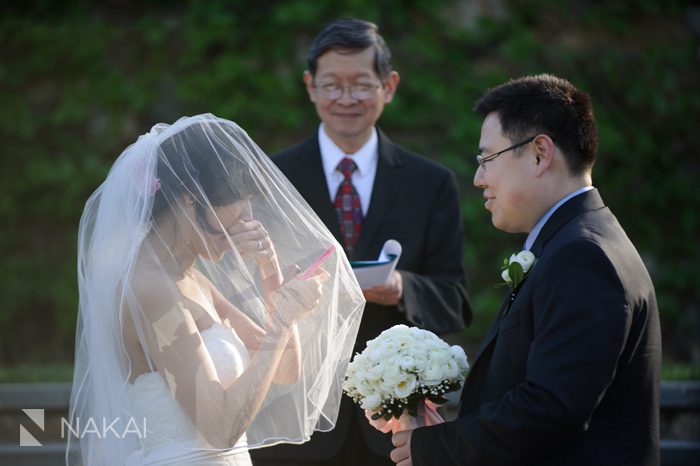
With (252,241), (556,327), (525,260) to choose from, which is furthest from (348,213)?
(556,327)

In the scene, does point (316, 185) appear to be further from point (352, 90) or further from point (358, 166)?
point (352, 90)

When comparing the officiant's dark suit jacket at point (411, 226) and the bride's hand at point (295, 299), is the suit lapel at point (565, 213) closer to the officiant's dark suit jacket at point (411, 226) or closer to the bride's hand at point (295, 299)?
the bride's hand at point (295, 299)

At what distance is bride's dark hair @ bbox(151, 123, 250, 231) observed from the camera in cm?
305

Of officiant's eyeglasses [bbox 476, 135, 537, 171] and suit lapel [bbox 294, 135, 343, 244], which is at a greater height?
officiant's eyeglasses [bbox 476, 135, 537, 171]

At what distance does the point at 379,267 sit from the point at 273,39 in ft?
17.8

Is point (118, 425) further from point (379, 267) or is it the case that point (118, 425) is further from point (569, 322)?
point (569, 322)

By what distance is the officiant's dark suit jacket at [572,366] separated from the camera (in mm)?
2467

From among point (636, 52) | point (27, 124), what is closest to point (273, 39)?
point (27, 124)

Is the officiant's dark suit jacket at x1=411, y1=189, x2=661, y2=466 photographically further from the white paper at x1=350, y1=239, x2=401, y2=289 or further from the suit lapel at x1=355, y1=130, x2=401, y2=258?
the suit lapel at x1=355, y1=130, x2=401, y2=258

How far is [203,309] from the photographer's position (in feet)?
10.1

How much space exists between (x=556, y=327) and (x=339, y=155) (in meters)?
2.03

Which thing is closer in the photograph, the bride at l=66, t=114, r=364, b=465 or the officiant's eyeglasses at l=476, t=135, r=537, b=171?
the officiant's eyeglasses at l=476, t=135, r=537, b=171

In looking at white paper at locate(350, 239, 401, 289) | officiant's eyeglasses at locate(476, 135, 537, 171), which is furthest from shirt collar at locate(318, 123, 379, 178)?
officiant's eyeglasses at locate(476, 135, 537, 171)

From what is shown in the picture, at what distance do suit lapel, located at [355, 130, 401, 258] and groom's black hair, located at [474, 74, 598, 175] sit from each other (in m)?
1.38
